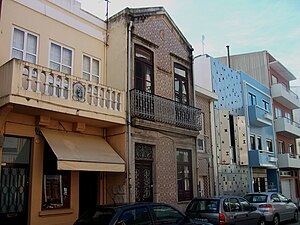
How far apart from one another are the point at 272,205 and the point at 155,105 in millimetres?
7042

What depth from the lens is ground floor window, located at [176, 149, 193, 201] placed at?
50.1 feet

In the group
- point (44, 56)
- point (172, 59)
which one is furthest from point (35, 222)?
point (172, 59)

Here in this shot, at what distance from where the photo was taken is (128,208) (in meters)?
7.32

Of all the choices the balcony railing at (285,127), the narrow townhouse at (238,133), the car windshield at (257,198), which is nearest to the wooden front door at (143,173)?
the car windshield at (257,198)

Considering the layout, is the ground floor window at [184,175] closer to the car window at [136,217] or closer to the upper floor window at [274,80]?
the car window at [136,217]

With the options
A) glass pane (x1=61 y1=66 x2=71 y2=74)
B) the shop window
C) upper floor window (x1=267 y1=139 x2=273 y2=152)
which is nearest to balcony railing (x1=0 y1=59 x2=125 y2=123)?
glass pane (x1=61 y1=66 x2=71 y2=74)

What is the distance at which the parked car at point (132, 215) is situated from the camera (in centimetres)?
703

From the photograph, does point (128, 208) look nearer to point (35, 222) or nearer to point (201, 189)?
point (35, 222)

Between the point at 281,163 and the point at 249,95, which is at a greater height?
the point at 249,95

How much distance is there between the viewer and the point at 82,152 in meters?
11.4

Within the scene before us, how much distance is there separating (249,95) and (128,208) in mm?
20036

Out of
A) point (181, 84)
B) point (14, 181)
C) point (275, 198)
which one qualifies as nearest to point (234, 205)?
point (275, 198)

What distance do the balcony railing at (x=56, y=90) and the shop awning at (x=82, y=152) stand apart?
3.89ft

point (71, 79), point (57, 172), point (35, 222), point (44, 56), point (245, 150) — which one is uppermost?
point (44, 56)
